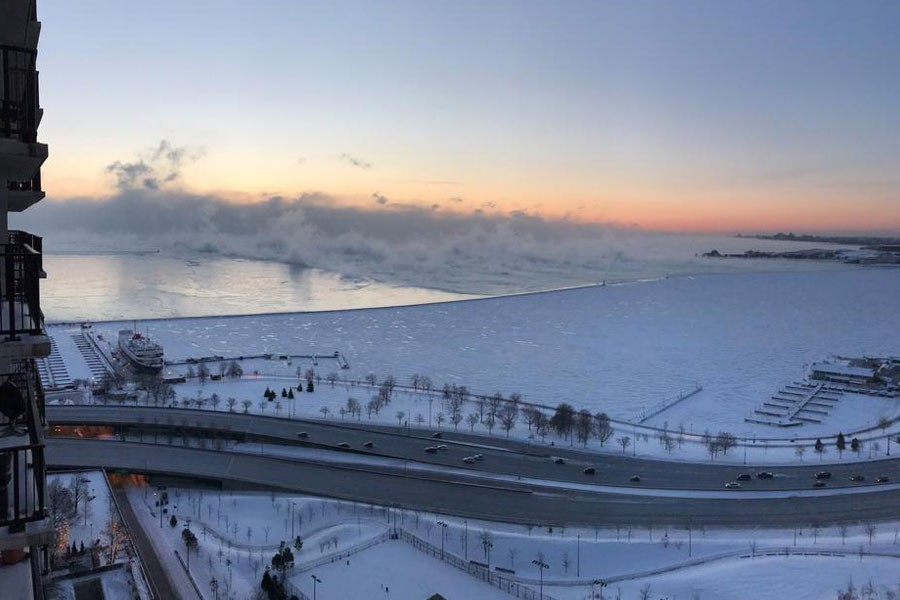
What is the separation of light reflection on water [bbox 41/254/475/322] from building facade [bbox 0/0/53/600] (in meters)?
21.0

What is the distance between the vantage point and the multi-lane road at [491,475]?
6.73 m

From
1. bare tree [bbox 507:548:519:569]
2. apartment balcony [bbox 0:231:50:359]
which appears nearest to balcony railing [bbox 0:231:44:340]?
apartment balcony [bbox 0:231:50:359]

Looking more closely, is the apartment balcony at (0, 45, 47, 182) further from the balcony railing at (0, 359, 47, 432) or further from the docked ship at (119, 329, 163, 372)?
the docked ship at (119, 329, 163, 372)

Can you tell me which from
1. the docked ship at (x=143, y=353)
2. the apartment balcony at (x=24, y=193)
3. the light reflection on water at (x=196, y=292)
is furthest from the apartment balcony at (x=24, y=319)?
the light reflection on water at (x=196, y=292)

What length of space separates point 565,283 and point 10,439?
3846 centimetres

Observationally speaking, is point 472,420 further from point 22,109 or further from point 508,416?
point 22,109

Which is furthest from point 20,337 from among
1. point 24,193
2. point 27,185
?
point 27,185

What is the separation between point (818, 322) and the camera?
22.4m

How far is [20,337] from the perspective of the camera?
47.1 inches

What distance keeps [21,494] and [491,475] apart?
6.83 m

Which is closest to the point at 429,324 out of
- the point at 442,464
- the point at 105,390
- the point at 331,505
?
the point at 105,390

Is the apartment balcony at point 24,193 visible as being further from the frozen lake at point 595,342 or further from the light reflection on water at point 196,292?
the light reflection on water at point 196,292

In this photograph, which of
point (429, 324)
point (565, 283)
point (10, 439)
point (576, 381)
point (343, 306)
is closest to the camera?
point (10, 439)

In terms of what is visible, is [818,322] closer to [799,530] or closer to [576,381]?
[576,381]
